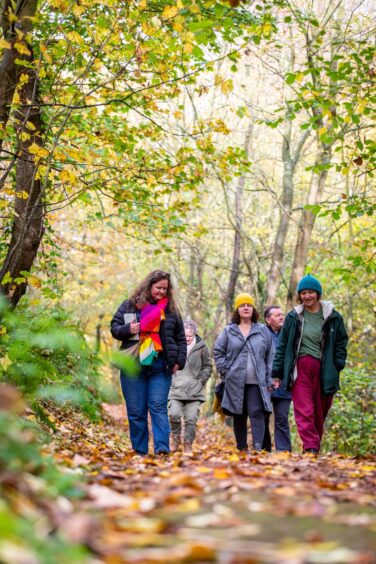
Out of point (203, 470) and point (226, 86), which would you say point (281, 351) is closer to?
point (226, 86)

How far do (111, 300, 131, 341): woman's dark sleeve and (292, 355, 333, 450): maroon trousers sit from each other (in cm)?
213

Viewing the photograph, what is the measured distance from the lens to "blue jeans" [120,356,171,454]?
724 centimetres

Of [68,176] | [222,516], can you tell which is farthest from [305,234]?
[222,516]

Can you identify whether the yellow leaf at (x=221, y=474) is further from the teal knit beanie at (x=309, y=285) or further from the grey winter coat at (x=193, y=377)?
the grey winter coat at (x=193, y=377)

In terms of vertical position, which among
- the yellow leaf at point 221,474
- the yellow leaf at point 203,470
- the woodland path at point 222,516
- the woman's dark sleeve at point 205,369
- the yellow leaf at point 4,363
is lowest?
the yellow leaf at point 203,470

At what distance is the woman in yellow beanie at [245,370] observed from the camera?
27.3 ft

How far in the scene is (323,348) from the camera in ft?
25.3

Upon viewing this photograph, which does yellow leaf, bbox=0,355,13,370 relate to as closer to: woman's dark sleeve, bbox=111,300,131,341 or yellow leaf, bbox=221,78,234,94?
woman's dark sleeve, bbox=111,300,131,341

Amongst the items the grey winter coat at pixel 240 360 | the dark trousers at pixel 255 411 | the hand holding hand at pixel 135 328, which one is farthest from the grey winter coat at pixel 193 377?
the hand holding hand at pixel 135 328

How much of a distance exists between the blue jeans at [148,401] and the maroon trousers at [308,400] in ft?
5.26

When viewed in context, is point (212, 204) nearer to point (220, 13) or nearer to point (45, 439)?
point (220, 13)

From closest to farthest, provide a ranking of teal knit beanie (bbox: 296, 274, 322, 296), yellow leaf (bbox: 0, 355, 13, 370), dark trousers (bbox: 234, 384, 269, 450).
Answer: yellow leaf (bbox: 0, 355, 13, 370) < teal knit beanie (bbox: 296, 274, 322, 296) < dark trousers (bbox: 234, 384, 269, 450)

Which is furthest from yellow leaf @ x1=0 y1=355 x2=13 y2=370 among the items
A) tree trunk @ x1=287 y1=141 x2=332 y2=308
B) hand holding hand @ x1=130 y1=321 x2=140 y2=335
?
tree trunk @ x1=287 y1=141 x2=332 y2=308

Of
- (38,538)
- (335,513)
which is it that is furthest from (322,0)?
(38,538)
